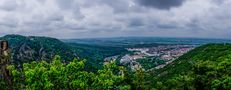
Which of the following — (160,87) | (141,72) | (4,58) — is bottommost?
(160,87)

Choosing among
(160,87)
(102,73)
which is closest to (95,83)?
(102,73)

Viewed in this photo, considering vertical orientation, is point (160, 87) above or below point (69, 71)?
below

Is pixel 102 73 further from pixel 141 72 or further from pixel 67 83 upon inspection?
pixel 141 72

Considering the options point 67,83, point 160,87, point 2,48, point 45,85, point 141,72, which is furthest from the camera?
point 160,87

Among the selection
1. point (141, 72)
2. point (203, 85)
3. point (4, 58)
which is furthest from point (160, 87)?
point (4, 58)

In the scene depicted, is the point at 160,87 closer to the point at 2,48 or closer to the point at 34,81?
the point at 34,81

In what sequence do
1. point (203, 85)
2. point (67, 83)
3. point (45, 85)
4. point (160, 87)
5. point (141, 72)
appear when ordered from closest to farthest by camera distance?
point (45, 85)
point (67, 83)
point (141, 72)
point (203, 85)
point (160, 87)

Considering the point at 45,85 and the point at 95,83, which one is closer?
the point at 45,85

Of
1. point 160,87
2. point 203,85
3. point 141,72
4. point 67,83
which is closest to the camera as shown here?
point 67,83
